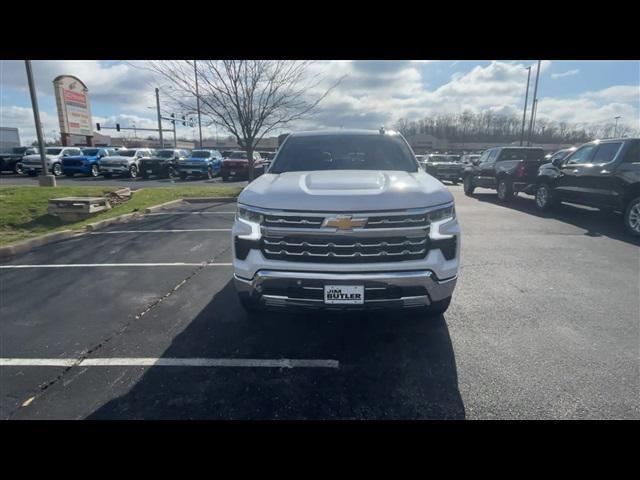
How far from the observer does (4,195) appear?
9.76 meters

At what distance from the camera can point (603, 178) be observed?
784cm

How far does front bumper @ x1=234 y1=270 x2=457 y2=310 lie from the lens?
268cm

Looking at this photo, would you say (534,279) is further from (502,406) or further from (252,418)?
(252,418)

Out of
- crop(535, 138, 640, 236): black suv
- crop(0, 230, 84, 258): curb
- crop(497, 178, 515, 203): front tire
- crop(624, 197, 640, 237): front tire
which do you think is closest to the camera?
crop(0, 230, 84, 258): curb

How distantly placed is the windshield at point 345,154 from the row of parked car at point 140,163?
16.6 meters

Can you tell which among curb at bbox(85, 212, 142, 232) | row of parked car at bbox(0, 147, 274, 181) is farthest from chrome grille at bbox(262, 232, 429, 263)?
row of parked car at bbox(0, 147, 274, 181)

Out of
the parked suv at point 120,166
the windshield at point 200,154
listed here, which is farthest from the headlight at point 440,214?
the parked suv at point 120,166

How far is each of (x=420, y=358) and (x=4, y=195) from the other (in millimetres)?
12317

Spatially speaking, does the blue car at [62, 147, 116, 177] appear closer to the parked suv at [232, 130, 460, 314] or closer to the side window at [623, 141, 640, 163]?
the parked suv at [232, 130, 460, 314]

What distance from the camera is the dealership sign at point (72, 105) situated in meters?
27.8

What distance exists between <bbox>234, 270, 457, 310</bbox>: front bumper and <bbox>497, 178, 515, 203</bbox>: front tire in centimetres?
1138

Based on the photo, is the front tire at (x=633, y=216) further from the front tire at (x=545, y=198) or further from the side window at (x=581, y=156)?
the front tire at (x=545, y=198)

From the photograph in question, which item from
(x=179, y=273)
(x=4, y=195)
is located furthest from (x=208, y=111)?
(x=179, y=273)
